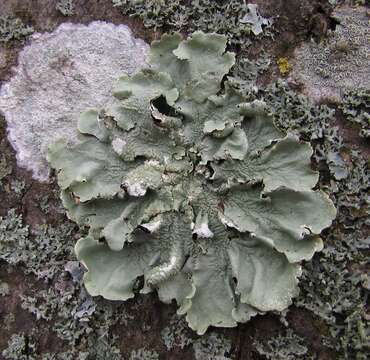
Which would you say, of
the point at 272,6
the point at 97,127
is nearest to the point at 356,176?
the point at 272,6

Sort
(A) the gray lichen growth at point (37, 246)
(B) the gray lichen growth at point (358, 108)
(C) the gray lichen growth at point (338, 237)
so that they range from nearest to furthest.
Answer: (C) the gray lichen growth at point (338, 237) < (B) the gray lichen growth at point (358, 108) < (A) the gray lichen growth at point (37, 246)

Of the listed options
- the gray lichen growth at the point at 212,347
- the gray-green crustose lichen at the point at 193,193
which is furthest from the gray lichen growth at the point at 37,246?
the gray lichen growth at the point at 212,347

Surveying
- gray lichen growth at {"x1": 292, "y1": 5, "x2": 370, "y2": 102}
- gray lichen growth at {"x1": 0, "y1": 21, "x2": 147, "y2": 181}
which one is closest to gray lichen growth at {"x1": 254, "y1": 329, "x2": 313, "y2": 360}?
gray lichen growth at {"x1": 292, "y1": 5, "x2": 370, "y2": 102}

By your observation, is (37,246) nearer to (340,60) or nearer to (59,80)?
(59,80)

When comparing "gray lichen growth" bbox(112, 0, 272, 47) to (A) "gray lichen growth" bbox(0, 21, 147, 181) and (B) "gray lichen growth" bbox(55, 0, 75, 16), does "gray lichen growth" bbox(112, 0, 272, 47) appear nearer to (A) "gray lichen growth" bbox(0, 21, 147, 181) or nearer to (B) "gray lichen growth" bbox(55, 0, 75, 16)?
(A) "gray lichen growth" bbox(0, 21, 147, 181)

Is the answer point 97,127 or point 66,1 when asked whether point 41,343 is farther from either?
point 66,1

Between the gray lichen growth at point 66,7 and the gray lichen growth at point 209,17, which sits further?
the gray lichen growth at point 66,7

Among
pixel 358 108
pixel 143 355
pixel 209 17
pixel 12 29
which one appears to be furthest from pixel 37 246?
pixel 358 108

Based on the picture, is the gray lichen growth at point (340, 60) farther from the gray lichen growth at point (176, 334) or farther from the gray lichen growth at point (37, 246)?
the gray lichen growth at point (37, 246)

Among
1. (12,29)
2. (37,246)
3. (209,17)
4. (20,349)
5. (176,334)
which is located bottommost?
(20,349)
